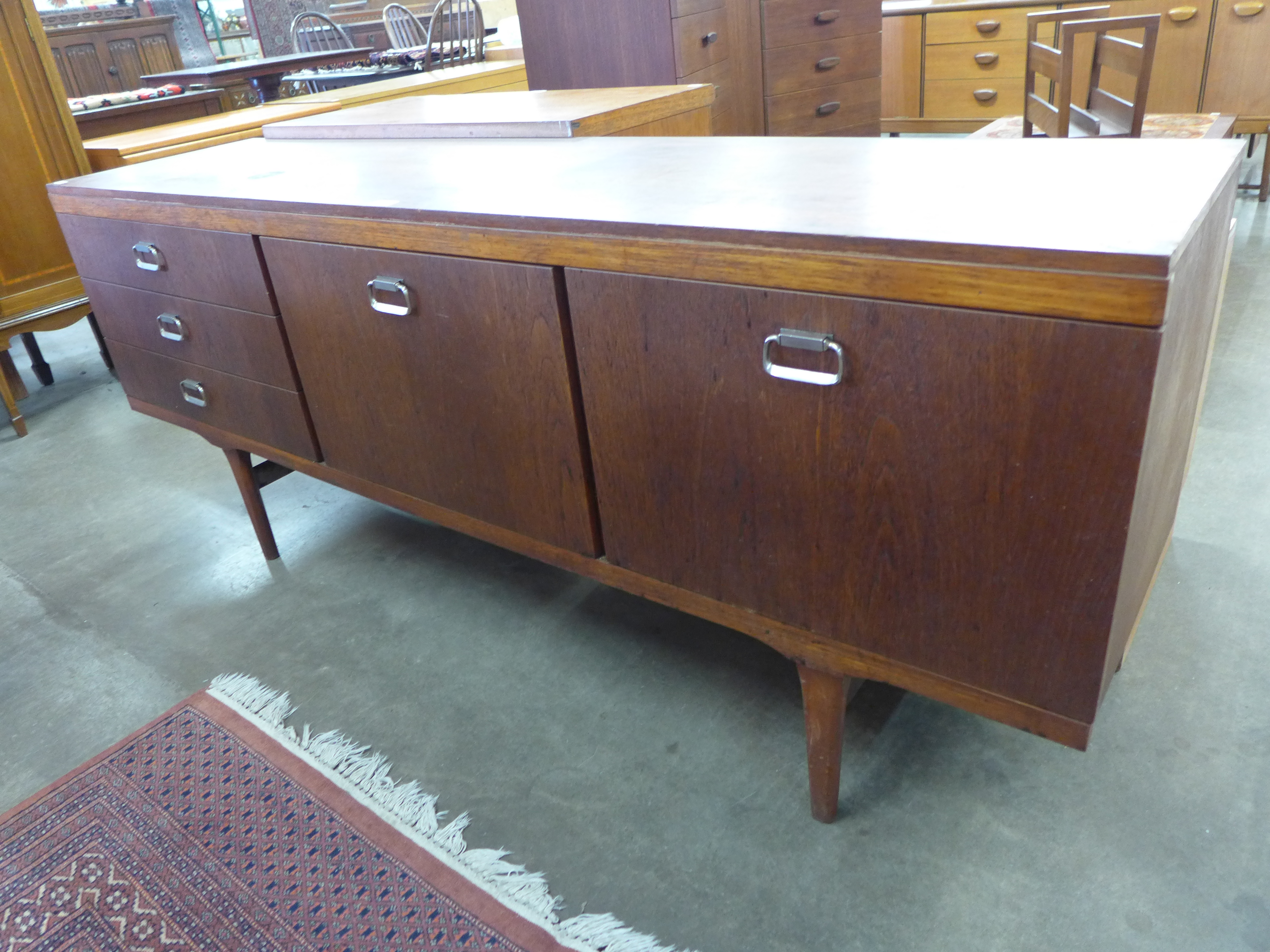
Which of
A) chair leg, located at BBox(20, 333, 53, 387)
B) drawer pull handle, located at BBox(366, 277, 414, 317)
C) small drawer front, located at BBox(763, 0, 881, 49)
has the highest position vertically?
small drawer front, located at BBox(763, 0, 881, 49)

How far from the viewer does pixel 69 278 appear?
249 centimetres

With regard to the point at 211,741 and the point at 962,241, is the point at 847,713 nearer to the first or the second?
the point at 962,241

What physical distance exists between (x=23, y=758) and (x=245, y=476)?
20.8 inches

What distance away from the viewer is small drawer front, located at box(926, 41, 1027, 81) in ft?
12.3

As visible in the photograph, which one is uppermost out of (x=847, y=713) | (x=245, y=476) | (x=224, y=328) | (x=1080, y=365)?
(x=1080, y=365)

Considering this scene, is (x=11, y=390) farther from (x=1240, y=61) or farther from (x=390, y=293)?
(x=1240, y=61)

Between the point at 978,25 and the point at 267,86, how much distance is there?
3066 mm

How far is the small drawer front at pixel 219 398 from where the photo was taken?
1317 mm

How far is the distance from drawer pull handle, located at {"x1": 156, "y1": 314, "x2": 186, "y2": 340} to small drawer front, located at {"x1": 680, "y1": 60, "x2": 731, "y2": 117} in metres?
1.27

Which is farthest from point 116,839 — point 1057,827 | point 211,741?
point 1057,827

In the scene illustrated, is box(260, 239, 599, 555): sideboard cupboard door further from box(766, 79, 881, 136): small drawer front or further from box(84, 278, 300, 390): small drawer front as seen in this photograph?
box(766, 79, 881, 136): small drawer front

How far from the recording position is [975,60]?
3.84 meters

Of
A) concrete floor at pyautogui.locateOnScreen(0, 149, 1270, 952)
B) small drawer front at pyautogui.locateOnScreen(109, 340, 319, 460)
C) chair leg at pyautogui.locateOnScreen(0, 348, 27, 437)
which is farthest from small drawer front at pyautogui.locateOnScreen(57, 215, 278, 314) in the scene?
chair leg at pyautogui.locateOnScreen(0, 348, 27, 437)

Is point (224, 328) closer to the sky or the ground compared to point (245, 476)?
closer to the sky
